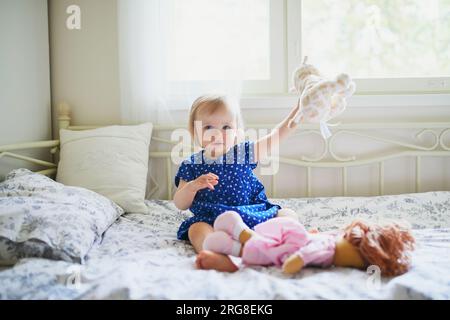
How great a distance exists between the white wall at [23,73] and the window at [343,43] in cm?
57

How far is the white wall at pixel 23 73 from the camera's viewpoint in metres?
1.63

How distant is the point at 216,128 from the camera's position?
4.37 feet

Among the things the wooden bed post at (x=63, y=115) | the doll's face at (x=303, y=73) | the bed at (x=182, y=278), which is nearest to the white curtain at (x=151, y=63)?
the wooden bed post at (x=63, y=115)

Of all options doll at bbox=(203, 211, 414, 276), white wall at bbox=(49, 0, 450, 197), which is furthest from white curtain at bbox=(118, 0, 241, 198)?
doll at bbox=(203, 211, 414, 276)

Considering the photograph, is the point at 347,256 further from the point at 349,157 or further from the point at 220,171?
the point at 349,157

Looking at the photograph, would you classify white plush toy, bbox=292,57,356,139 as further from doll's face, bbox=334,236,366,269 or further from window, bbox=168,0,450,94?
window, bbox=168,0,450,94

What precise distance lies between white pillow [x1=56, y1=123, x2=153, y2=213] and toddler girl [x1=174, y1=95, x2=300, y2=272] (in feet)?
1.15

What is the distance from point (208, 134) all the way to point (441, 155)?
1099 millimetres

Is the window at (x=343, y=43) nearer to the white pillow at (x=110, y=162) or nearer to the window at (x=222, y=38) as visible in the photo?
the window at (x=222, y=38)

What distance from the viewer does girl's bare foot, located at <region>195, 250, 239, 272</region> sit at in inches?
38.9

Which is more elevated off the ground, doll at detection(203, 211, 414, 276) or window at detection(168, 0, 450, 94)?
Result: window at detection(168, 0, 450, 94)

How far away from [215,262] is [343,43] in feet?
4.35
